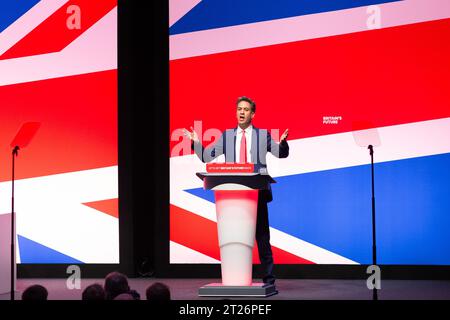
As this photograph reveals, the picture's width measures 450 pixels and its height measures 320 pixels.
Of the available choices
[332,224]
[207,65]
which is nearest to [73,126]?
[207,65]

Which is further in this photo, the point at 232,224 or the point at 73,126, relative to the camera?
the point at 73,126

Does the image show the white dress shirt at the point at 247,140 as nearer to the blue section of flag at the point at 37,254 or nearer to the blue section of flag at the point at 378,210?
the blue section of flag at the point at 378,210

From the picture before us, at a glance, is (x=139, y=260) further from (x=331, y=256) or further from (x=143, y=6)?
(x=143, y=6)

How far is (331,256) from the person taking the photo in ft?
24.4

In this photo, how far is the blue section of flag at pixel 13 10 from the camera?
788 centimetres

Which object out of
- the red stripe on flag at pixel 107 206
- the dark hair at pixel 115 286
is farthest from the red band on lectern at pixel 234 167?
the red stripe on flag at pixel 107 206

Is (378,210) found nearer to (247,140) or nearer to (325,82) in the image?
(325,82)

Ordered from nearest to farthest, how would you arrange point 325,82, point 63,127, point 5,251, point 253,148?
point 253,148, point 5,251, point 325,82, point 63,127

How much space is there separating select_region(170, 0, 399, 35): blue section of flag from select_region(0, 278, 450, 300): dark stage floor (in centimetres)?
231

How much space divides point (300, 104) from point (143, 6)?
1707 millimetres

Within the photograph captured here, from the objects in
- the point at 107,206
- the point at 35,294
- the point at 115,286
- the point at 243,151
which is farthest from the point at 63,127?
the point at 35,294

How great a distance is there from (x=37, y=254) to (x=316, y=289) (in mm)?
2691

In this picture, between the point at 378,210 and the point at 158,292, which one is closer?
the point at 158,292

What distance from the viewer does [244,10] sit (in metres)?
7.58
